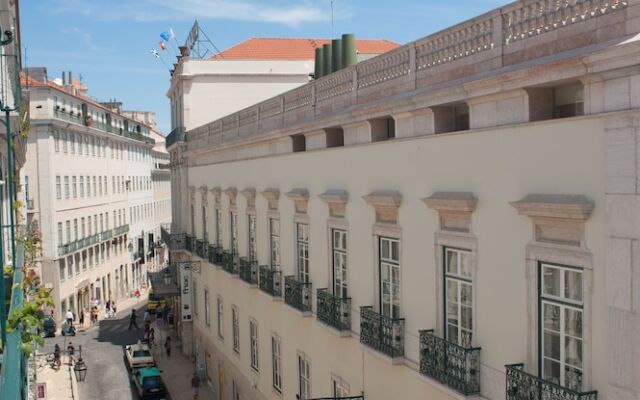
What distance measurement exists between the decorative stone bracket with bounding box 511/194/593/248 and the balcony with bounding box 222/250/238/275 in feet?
48.3

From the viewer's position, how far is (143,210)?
68.6 meters

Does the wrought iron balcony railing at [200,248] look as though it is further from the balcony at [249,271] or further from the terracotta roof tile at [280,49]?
the terracotta roof tile at [280,49]

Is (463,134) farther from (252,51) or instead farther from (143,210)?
(143,210)

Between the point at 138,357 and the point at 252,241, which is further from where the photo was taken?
the point at 138,357

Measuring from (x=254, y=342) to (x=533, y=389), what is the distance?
13.6 meters

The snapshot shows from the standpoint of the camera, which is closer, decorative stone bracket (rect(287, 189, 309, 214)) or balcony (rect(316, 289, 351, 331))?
balcony (rect(316, 289, 351, 331))

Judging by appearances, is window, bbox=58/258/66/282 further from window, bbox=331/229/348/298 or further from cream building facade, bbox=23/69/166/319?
window, bbox=331/229/348/298

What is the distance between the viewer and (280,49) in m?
36.5

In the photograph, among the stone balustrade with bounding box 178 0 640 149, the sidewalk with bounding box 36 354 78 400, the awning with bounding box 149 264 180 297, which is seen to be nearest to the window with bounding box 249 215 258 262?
the stone balustrade with bounding box 178 0 640 149

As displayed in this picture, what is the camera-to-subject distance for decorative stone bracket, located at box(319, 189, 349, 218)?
1459cm

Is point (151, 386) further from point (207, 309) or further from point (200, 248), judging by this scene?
point (200, 248)

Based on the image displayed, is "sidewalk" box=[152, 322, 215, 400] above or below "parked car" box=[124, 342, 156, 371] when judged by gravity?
below

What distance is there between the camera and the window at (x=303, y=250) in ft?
55.7

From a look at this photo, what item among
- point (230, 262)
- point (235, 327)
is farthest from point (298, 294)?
point (235, 327)
